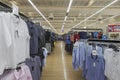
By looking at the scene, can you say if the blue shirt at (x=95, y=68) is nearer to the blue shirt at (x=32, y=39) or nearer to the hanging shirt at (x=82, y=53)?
the hanging shirt at (x=82, y=53)

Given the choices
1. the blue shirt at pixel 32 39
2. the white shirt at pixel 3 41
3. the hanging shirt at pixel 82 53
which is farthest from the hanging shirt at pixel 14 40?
the hanging shirt at pixel 82 53

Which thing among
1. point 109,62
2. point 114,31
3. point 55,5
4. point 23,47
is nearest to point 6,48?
point 23,47

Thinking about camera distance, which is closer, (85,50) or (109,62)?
(109,62)

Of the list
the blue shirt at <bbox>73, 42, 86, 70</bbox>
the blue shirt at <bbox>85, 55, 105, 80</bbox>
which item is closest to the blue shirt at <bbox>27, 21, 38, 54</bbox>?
the blue shirt at <bbox>85, 55, 105, 80</bbox>

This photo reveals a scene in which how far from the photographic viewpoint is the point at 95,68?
441 centimetres

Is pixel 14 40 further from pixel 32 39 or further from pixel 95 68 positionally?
pixel 95 68

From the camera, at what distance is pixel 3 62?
2.03m

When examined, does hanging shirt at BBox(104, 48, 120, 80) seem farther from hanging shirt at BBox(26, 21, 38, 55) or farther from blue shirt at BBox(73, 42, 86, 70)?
blue shirt at BBox(73, 42, 86, 70)

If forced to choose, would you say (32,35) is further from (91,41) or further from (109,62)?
(91,41)

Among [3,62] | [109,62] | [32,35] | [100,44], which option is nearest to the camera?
[3,62]

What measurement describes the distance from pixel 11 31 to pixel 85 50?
11.8ft

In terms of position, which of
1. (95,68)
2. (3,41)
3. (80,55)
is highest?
(3,41)

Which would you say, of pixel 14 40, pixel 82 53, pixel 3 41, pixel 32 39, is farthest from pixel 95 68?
pixel 3 41

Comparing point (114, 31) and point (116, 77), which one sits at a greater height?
point (114, 31)
